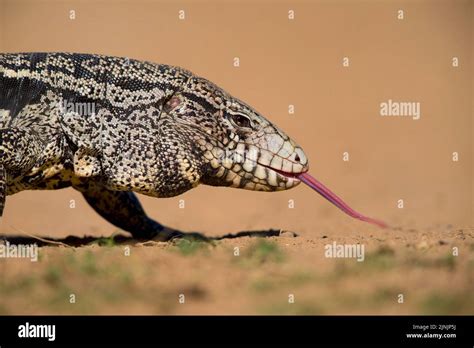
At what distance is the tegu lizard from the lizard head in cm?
1

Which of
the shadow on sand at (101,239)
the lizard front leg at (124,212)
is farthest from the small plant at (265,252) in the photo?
the lizard front leg at (124,212)

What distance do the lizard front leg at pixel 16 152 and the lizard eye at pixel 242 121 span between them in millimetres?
2114

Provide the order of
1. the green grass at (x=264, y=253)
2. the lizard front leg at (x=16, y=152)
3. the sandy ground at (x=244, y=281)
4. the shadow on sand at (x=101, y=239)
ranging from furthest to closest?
the shadow on sand at (x=101, y=239) → the lizard front leg at (x=16, y=152) → the green grass at (x=264, y=253) → the sandy ground at (x=244, y=281)

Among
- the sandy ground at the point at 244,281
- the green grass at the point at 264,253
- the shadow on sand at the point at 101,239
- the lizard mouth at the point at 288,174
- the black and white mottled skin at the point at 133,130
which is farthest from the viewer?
the shadow on sand at the point at 101,239

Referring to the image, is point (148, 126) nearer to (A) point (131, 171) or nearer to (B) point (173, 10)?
(A) point (131, 171)

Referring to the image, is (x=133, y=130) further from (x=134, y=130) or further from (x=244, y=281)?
(x=244, y=281)

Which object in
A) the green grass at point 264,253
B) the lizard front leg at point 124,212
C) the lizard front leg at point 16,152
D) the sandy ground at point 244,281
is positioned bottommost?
the sandy ground at point 244,281

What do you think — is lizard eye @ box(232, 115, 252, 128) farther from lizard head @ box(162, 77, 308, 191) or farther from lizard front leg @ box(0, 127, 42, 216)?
lizard front leg @ box(0, 127, 42, 216)

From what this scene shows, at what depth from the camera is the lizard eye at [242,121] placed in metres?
9.05

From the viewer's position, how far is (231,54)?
108ft

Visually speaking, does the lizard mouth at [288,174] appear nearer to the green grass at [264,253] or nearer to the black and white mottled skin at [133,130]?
the black and white mottled skin at [133,130]

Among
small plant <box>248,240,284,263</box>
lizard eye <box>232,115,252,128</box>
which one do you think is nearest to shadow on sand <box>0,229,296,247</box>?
small plant <box>248,240,284,263</box>

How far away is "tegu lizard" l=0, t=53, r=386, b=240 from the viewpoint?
8812 millimetres

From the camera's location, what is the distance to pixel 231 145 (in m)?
8.97
